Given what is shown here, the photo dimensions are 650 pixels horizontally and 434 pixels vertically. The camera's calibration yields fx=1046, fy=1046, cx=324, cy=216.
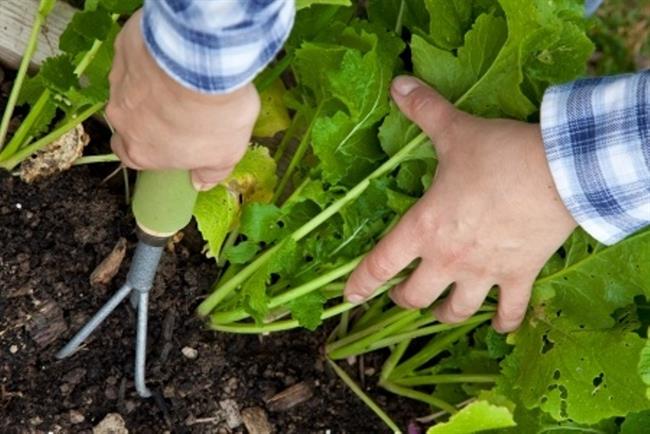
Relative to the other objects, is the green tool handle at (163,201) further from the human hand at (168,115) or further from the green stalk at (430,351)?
the green stalk at (430,351)

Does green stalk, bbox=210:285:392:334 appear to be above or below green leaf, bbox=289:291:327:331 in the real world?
below

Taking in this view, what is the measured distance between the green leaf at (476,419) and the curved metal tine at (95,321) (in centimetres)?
41

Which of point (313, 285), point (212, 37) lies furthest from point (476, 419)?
point (212, 37)

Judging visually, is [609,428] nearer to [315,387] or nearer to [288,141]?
[315,387]

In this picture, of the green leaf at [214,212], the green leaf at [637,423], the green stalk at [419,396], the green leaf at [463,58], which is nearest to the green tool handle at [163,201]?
the green leaf at [214,212]

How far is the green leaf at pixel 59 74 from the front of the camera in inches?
46.9

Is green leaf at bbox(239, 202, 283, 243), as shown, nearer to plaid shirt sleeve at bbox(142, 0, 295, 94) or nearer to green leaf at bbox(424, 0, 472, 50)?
green leaf at bbox(424, 0, 472, 50)

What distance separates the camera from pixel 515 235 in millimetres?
1193

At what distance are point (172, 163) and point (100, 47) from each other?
0.36 m

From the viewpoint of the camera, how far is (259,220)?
1260mm

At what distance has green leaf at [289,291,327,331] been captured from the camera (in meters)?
1.29

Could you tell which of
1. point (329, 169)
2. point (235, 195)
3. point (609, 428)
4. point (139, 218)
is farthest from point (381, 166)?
point (609, 428)

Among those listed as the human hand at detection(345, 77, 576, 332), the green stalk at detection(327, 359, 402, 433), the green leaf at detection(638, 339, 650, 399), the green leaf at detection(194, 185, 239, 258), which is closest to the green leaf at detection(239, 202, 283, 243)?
the green leaf at detection(194, 185, 239, 258)

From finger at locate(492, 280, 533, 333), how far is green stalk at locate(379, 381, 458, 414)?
0.18 meters
